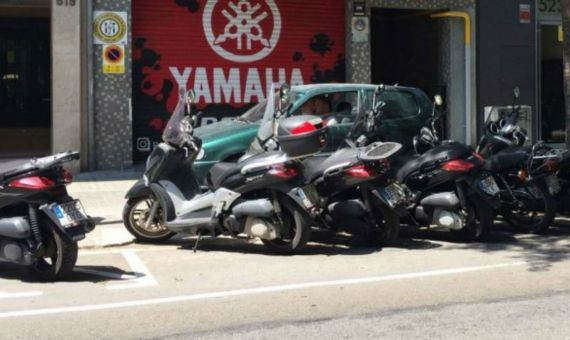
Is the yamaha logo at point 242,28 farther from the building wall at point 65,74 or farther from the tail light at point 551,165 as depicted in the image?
the tail light at point 551,165

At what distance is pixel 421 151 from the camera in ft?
30.7

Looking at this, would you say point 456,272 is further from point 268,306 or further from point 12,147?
point 12,147

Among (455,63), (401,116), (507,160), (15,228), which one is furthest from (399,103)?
(15,228)

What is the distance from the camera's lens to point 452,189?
28.5 ft

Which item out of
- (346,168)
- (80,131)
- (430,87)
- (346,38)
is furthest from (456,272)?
(430,87)

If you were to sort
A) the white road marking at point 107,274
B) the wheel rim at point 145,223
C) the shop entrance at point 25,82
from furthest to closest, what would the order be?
the shop entrance at point 25,82
the wheel rim at point 145,223
the white road marking at point 107,274

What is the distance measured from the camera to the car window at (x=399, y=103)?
1179cm

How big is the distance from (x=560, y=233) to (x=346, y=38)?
8152mm

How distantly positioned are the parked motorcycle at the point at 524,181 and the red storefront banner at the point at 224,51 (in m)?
7.22

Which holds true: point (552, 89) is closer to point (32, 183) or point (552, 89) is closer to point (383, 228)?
point (383, 228)

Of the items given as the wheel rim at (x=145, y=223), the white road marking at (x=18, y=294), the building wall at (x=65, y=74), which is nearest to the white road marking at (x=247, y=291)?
the white road marking at (x=18, y=294)

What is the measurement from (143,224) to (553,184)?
4.83m

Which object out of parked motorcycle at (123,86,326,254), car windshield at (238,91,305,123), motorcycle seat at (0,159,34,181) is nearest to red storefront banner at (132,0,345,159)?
car windshield at (238,91,305,123)

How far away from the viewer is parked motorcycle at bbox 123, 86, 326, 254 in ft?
25.6
